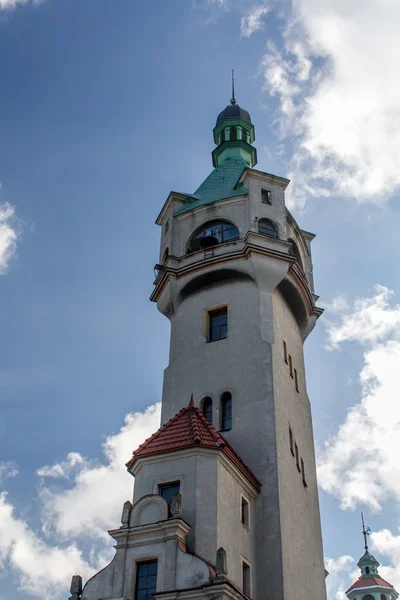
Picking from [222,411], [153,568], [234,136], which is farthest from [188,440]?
[234,136]

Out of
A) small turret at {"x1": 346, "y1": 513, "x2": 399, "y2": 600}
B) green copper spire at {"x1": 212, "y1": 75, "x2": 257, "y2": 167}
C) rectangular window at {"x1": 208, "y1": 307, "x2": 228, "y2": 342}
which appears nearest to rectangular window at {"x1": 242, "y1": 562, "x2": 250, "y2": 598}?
rectangular window at {"x1": 208, "y1": 307, "x2": 228, "y2": 342}

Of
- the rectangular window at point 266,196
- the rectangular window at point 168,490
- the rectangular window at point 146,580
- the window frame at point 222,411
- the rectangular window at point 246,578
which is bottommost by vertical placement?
the rectangular window at point 146,580

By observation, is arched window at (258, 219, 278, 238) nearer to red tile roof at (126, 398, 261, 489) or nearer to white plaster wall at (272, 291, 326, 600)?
white plaster wall at (272, 291, 326, 600)

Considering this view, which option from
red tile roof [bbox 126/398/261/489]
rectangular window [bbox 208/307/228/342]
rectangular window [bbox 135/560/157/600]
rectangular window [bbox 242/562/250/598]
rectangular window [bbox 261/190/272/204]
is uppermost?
rectangular window [bbox 261/190/272/204]

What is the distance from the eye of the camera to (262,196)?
38.6 metres

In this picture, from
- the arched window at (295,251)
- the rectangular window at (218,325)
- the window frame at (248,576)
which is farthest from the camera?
the arched window at (295,251)

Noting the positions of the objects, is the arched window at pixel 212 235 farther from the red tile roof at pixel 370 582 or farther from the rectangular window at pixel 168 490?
the red tile roof at pixel 370 582

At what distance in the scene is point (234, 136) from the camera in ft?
162

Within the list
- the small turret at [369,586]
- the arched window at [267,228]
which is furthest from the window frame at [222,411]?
the small turret at [369,586]

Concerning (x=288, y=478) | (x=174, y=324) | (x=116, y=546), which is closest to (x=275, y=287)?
(x=174, y=324)

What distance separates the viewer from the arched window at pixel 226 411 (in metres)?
31.7

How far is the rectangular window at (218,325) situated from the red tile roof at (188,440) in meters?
6.01

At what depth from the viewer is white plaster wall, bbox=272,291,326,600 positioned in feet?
93.5

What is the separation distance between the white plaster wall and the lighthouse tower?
9 cm
